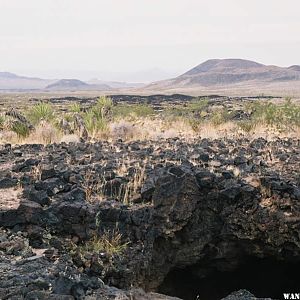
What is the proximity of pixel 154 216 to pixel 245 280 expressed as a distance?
8.85ft

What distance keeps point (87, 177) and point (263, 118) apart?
419 inches

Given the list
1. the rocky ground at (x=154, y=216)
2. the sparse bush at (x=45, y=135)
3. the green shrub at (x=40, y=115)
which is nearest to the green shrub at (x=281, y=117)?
the rocky ground at (x=154, y=216)

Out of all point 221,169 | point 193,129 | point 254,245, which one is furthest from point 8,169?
point 193,129

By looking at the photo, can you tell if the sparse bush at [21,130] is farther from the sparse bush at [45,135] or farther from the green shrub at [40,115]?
the green shrub at [40,115]

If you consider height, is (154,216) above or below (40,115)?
below

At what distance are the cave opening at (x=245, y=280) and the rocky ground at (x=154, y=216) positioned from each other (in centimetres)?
2

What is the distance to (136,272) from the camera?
6512mm

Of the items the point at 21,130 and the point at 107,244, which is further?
the point at 21,130

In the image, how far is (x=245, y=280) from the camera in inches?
340

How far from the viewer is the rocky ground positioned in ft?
19.8

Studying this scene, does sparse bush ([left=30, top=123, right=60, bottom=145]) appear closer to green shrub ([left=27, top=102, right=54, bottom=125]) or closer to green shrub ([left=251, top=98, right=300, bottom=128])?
green shrub ([left=27, top=102, right=54, bottom=125])

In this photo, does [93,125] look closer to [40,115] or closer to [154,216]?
[40,115]

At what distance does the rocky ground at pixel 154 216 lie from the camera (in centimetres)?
604

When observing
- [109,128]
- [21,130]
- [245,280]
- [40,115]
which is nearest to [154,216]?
[245,280]
